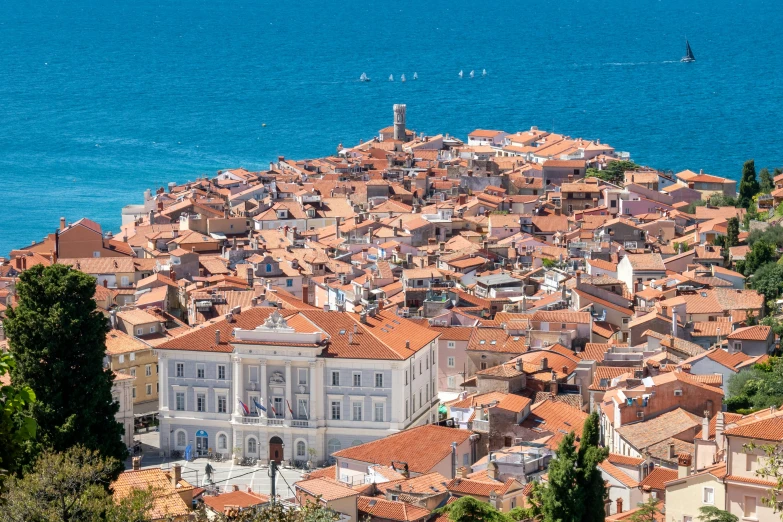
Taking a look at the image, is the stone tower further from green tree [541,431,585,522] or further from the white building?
green tree [541,431,585,522]

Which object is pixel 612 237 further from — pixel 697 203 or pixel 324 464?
pixel 324 464

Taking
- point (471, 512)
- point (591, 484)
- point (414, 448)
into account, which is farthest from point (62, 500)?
point (414, 448)

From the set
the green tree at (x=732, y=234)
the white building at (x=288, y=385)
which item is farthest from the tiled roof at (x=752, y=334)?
the green tree at (x=732, y=234)

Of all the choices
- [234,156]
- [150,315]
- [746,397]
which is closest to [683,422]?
[746,397]

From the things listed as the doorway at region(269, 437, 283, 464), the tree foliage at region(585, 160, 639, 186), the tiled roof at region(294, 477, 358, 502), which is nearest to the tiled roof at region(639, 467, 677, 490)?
the tiled roof at region(294, 477, 358, 502)

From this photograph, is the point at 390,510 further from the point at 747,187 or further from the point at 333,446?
the point at 747,187

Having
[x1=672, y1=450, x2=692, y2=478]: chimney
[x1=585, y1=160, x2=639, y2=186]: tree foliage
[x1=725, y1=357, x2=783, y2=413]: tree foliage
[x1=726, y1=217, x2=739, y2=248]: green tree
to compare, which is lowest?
[x1=672, y1=450, x2=692, y2=478]: chimney
